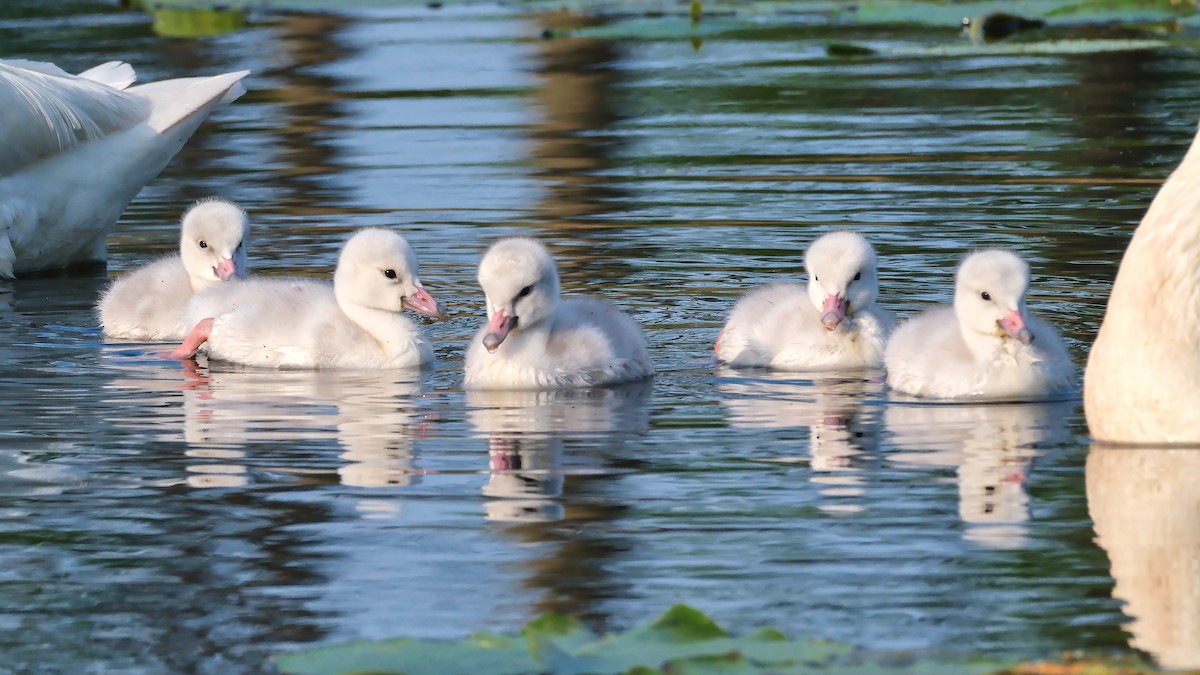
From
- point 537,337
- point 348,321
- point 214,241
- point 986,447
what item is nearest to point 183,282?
point 214,241

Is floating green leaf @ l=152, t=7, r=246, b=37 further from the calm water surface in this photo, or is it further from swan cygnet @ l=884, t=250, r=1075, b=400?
swan cygnet @ l=884, t=250, r=1075, b=400

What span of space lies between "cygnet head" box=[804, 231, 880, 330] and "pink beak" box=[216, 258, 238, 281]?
7.89ft

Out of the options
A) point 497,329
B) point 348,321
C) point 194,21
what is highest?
point 194,21

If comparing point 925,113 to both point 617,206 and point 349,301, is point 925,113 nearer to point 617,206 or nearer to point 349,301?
point 617,206

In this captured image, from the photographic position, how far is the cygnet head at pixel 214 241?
8938mm

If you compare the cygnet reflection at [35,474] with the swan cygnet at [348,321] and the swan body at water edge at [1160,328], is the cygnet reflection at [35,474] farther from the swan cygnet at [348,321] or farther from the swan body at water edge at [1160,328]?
the swan body at water edge at [1160,328]

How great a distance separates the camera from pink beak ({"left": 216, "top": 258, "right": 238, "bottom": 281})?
8930 millimetres

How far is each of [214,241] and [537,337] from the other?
1978 mm

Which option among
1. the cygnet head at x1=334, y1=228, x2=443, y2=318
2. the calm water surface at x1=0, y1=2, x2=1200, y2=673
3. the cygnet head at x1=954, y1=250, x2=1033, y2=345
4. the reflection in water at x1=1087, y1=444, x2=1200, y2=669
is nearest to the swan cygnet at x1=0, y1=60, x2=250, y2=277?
the calm water surface at x1=0, y1=2, x2=1200, y2=673

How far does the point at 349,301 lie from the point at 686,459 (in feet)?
7.70

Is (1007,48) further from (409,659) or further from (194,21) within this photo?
(409,659)

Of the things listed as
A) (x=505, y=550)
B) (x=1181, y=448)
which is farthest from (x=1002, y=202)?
(x=505, y=550)

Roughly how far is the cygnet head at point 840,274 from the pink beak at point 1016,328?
2.42 feet

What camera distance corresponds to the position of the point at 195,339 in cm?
838
